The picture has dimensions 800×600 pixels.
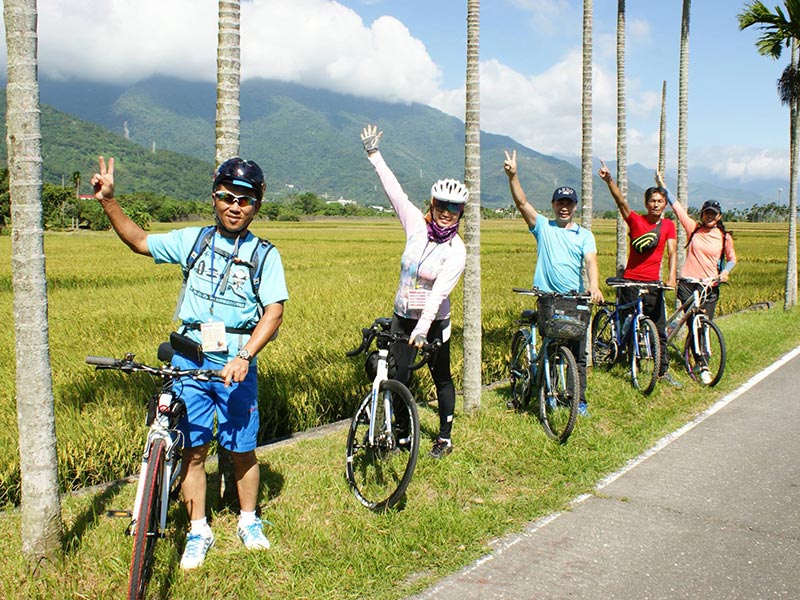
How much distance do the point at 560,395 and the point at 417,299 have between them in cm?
186

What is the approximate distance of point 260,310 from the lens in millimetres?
3467

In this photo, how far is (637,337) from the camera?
280 inches

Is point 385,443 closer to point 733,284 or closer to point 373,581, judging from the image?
point 373,581

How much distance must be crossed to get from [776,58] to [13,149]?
52.7ft

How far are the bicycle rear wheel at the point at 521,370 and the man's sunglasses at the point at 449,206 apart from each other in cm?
226

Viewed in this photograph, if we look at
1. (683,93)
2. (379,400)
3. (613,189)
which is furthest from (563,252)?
(683,93)

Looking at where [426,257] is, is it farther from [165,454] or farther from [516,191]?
[165,454]

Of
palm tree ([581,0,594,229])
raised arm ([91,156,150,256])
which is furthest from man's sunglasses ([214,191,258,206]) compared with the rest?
palm tree ([581,0,594,229])

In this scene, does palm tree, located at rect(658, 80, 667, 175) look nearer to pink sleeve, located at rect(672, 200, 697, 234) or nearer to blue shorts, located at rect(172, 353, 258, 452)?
pink sleeve, located at rect(672, 200, 697, 234)

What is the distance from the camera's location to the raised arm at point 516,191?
18.1ft

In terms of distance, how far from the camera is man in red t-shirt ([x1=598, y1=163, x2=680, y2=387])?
718cm

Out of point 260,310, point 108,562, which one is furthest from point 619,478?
point 108,562

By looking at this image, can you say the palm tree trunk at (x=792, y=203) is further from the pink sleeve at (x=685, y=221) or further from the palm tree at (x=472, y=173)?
the palm tree at (x=472, y=173)

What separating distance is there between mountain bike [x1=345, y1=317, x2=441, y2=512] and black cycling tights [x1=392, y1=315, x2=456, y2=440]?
0.08 meters
